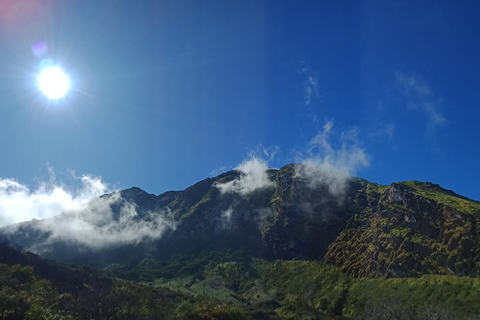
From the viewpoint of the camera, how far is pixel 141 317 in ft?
241

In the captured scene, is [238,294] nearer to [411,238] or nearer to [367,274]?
[367,274]

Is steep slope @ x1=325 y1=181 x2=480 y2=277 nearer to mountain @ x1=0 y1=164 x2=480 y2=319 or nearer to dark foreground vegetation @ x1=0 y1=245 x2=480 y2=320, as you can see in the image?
mountain @ x1=0 y1=164 x2=480 y2=319

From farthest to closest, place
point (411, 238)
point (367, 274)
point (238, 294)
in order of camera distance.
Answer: point (238, 294)
point (367, 274)
point (411, 238)

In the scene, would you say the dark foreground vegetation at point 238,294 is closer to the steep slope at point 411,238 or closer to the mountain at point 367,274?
the mountain at point 367,274

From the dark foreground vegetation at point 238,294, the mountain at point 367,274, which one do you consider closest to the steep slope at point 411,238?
the mountain at point 367,274

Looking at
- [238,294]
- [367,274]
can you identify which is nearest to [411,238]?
[367,274]

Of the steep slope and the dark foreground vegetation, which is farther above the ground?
the steep slope

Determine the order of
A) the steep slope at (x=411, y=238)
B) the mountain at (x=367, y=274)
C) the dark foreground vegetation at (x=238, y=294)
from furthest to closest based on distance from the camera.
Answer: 1. the steep slope at (x=411, y=238)
2. the mountain at (x=367, y=274)
3. the dark foreground vegetation at (x=238, y=294)

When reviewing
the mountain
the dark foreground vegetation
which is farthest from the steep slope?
the dark foreground vegetation

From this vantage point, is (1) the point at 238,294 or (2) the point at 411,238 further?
(1) the point at 238,294

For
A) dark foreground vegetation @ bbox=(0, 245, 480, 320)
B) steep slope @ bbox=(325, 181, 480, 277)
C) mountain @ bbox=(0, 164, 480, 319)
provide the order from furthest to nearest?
steep slope @ bbox=(325, 181, 480, 277) → mountain @ bbox=(0, 164, 480, 319) → dark foreground vegetation @ bbox=(0, 245, 480, 320)

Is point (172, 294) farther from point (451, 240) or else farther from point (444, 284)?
point (451, 240)

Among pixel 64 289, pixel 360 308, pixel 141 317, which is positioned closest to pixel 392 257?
pixel 360 308

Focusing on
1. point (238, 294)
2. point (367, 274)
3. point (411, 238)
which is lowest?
point (238, 294)
